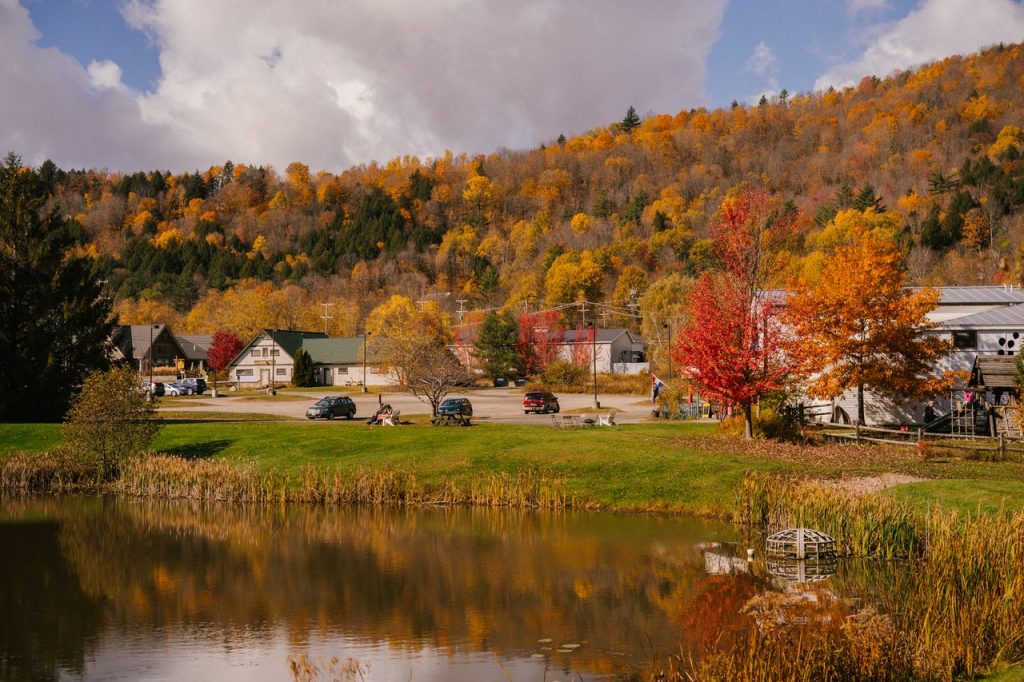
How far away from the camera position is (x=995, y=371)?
44531 mm

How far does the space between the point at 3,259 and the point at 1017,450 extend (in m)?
54.6

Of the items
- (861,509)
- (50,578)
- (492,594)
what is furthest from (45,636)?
(861,509)

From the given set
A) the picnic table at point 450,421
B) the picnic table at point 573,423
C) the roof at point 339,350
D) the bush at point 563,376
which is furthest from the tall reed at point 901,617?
the roof at point 339,350

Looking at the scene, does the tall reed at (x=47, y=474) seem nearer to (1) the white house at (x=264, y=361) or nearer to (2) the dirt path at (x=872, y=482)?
(2) the dirt path at (x=872, y=482)

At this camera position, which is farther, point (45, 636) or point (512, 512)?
point (512, 512)

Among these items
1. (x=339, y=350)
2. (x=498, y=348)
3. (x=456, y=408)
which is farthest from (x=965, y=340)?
(x=339, y=350)

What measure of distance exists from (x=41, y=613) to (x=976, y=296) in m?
56.3

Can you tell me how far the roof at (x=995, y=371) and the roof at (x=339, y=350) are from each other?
71.4 meters

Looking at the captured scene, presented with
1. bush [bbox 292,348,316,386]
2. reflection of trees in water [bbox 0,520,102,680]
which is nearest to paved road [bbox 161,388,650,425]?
bush [bbox 292,348,316,386]

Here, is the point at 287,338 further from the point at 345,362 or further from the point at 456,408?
the point at 456,408

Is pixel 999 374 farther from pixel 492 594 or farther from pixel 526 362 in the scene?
pixel 526 362

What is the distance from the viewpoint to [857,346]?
43.4m

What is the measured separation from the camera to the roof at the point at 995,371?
43906 mm

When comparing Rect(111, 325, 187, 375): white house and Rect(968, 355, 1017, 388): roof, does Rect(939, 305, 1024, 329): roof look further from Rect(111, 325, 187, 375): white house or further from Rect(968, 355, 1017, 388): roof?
Rect(111, 325, 187, 375): white house
